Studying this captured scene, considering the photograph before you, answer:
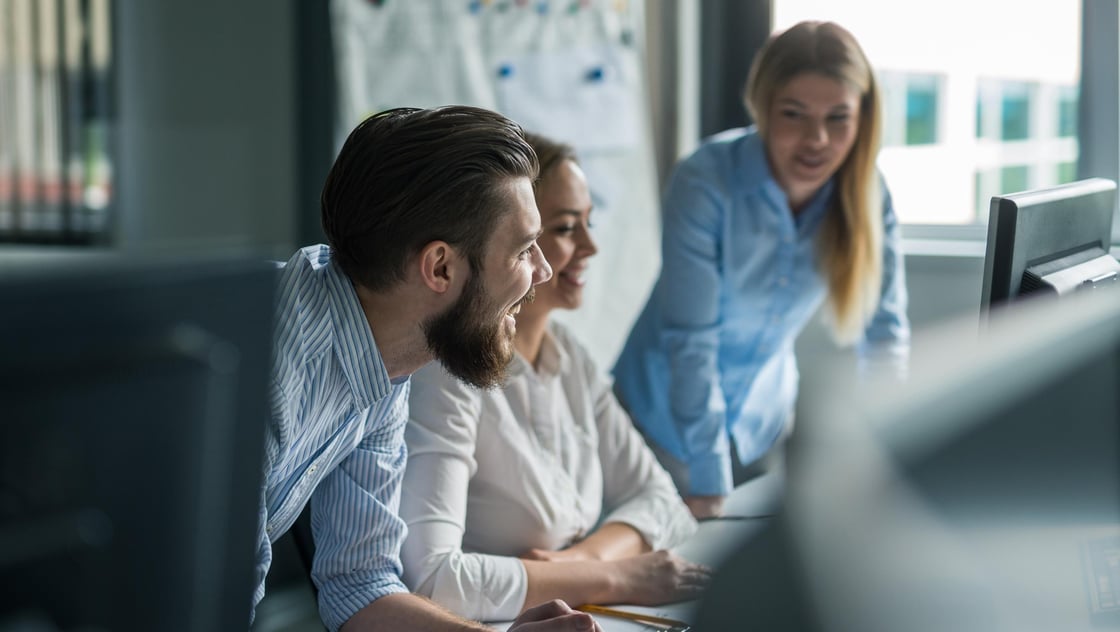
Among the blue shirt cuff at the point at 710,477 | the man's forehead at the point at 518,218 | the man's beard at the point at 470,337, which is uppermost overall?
the man's forehead at the point at 518,218

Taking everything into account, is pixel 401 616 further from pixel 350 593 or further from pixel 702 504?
pixel 702 504

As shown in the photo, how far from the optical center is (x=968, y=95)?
3.08m

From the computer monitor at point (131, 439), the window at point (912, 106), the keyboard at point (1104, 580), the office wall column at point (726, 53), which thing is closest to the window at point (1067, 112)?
the window at point (912, 106)

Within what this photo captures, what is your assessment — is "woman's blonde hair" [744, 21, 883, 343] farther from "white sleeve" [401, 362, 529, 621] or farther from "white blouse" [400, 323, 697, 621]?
"white sleeve" [401, 362, 529, 621]

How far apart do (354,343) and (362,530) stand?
238mm

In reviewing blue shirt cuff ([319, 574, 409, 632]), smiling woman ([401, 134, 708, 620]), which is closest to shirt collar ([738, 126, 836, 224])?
smiling woman ([401, 134, 708, 620])

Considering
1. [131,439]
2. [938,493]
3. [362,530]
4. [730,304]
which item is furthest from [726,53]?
[131,439]

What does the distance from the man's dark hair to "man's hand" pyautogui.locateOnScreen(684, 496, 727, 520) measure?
75 centimetres

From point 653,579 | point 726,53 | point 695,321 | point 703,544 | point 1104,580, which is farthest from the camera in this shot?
point 726,53

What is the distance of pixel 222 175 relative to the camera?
3033 millimetres

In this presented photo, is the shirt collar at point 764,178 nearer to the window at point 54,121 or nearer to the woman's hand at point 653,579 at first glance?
the woman's hand at point 653,579

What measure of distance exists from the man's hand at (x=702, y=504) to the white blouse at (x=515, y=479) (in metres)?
0.12

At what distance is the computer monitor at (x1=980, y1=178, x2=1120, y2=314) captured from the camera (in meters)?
1.22

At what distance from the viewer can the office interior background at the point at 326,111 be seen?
289 centimetres
